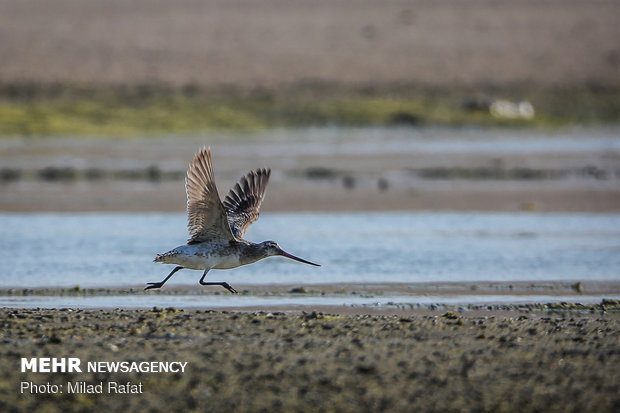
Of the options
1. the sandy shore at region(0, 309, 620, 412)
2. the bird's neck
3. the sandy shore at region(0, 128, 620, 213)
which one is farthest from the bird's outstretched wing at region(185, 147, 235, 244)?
Result: the sandy shore at region(0, 128, 620, 213)

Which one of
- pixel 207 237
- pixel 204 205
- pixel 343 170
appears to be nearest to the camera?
pixel 204 205

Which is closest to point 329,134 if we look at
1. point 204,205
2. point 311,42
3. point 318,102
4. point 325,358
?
point 318,102

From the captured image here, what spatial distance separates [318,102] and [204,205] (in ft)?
68.1

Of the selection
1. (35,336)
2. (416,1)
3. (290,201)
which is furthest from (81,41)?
(35,336)

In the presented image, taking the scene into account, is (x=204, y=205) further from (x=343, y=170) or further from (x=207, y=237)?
(x=343, y=170)

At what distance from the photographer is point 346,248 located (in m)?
13.1

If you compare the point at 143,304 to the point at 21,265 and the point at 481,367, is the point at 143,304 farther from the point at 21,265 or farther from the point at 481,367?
the point at 481,367

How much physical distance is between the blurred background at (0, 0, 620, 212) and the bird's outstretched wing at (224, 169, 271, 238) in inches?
206

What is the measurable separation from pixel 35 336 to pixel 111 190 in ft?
35.7

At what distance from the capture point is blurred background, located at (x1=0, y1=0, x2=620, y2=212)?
1919cm

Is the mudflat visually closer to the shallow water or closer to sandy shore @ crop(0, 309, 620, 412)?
the shallow water

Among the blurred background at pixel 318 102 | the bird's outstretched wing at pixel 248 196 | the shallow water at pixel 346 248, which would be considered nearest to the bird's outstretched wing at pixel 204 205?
the bird's outstretched wing at pixel 248 196

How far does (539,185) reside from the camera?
63.0 feet

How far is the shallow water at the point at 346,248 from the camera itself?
1147 centimetres
